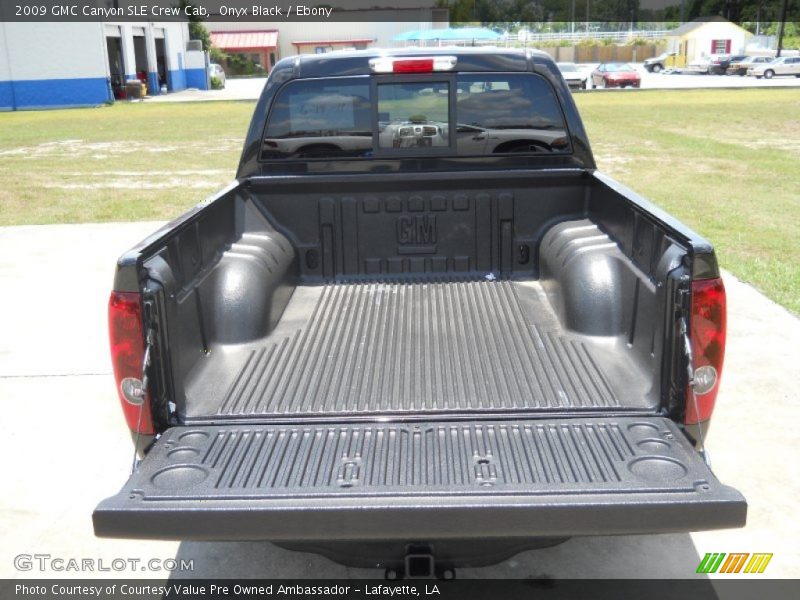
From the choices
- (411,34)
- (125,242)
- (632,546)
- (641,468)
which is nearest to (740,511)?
(641,468)

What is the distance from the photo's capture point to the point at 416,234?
4730mm

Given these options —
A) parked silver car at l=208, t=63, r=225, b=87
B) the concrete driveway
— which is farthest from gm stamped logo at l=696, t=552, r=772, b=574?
parked silver car at l=208, t=63, r=225, b=87

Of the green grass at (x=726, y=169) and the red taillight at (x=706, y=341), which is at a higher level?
the red taillight at (x=706, y=341)

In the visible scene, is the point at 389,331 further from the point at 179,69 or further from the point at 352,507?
the point at 179,69

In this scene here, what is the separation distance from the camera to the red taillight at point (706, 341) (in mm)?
2770

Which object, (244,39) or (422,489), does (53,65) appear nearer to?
(244,39)

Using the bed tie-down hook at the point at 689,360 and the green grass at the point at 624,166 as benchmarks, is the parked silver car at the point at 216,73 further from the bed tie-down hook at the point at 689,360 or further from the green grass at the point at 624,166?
the bed tie-down hook at the point at 689,360

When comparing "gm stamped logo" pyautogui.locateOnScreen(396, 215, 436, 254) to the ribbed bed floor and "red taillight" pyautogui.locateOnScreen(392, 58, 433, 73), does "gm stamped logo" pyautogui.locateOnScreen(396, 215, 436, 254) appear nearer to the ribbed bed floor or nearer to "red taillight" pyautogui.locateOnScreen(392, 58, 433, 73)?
the ribbed bed floor

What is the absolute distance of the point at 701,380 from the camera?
2859 millimetres

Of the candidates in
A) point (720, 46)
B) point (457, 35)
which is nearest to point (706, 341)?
point (457, 35)

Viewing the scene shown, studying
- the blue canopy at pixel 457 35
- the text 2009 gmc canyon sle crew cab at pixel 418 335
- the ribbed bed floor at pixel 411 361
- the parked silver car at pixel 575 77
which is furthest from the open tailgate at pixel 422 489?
the parked silver car at pixel 575 77

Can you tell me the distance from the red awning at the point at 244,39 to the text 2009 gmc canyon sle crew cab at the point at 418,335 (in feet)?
220

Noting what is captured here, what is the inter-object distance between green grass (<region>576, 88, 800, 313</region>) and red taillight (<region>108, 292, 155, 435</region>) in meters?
5.28

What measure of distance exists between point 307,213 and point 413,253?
622mm
